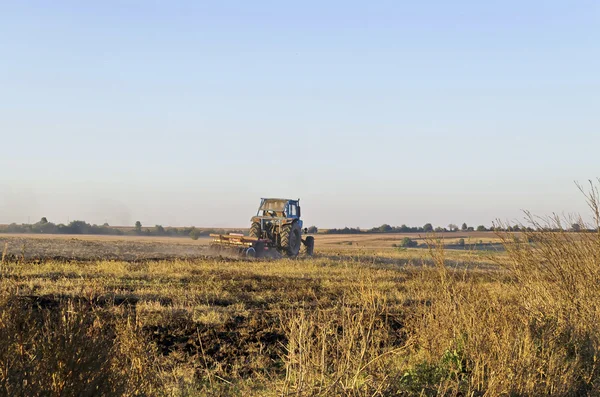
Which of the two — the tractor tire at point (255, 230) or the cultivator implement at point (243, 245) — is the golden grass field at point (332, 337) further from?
the tractor tire at point (255, 230)

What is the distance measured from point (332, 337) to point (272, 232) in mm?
20615

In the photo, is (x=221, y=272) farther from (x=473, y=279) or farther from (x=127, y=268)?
(x=473, y=279)

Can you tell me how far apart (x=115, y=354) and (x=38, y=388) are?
840 mm

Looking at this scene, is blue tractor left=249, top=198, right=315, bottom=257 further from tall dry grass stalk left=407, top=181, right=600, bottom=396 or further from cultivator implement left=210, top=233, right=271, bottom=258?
tall dry grass stalk left=407, top=181, right=600, bottom=396

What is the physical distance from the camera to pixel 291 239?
1090 inches

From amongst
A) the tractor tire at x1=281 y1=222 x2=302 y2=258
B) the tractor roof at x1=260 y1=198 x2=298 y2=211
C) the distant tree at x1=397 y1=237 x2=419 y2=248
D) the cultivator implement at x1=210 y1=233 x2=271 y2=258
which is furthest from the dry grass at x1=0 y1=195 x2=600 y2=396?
the distant tree at x1=397 y1=237 x2=419 y2=248

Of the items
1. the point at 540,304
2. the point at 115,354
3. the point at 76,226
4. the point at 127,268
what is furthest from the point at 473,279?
the point at 76,226

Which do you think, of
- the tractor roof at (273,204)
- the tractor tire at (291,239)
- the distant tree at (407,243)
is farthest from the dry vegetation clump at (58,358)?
the distant tree at (407,243)

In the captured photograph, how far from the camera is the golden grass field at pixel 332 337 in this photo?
4.62 m

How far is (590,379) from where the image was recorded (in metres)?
7.60

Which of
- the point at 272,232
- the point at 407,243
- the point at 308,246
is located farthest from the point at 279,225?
the point at 407,243

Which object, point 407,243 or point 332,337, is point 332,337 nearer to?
point 332,337

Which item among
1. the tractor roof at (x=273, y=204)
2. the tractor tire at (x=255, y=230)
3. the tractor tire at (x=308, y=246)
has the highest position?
the tractor roof at (x=273, y=204)

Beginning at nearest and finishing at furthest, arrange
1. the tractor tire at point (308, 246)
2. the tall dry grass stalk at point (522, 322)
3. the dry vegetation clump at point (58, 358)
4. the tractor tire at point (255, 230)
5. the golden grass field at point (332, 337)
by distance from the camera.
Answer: the dry vegetation clump at point (58, 358) < the golden grass field at point (332, 337) < the tall dry grass stalk at point (522, 322) < the tractor tire at point (255, 230) < the tractor tire at point (308, 246)
